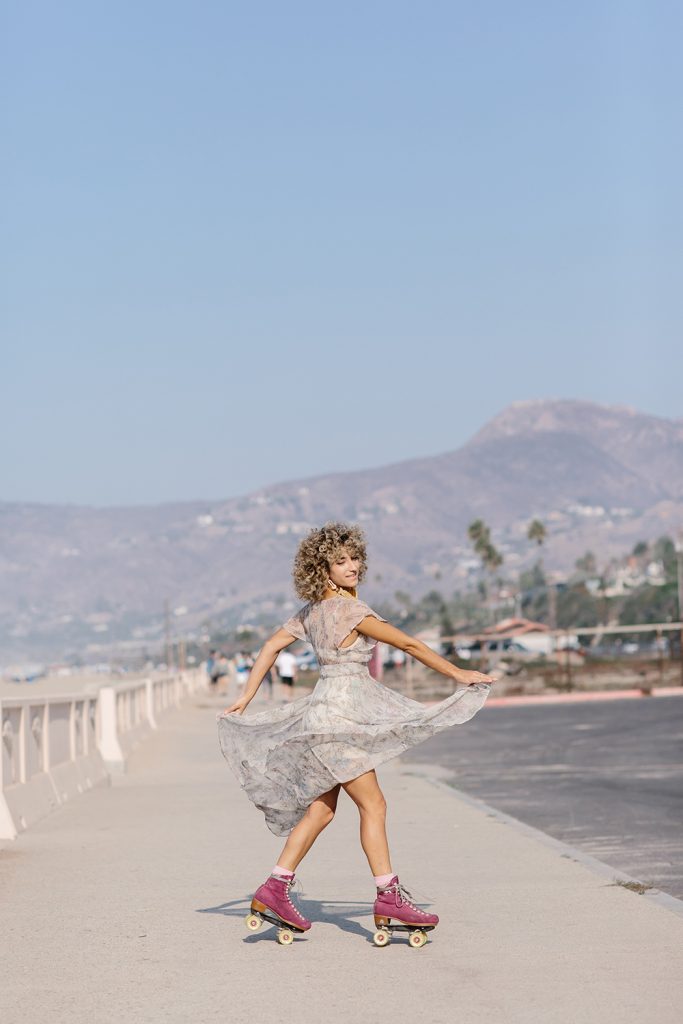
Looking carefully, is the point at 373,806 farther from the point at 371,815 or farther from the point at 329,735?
the point at 329,735

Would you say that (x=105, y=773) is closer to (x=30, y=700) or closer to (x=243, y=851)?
(x=30, y=700)

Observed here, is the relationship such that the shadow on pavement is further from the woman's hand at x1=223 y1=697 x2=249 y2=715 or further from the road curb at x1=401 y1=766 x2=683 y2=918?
the road curb at x1=401 y1=766 x2=683 y2=918

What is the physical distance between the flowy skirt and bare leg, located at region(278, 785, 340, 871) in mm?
71

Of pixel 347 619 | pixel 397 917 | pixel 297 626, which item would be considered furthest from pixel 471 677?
pixel 397 917

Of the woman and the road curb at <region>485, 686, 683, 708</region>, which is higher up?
the woman

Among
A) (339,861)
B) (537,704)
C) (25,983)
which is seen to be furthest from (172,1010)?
(537,704)

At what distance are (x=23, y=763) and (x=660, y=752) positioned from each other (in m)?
10.7

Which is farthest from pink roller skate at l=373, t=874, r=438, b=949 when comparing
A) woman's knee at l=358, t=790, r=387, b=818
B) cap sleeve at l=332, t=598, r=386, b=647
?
cap sleeve at l=332, t=598, r=386, b=647

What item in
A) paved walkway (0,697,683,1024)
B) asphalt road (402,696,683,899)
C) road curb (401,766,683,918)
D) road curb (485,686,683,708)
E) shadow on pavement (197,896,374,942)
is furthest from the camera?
road curb (485,686,683,708)

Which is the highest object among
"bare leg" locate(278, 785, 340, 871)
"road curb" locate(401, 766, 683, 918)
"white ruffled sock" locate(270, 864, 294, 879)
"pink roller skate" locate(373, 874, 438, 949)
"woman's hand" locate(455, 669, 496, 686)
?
"woman's hand" locate(455, 669, 496, 686)

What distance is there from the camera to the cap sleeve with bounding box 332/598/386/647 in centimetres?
821

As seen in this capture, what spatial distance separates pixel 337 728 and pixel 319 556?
82cm

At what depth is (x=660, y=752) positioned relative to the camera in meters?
23.2

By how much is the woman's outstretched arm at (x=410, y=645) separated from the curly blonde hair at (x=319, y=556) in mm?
313
